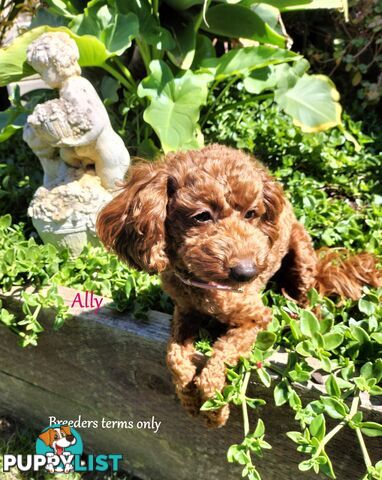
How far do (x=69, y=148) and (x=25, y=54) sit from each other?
0.74m

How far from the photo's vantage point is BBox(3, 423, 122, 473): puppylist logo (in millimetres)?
2482

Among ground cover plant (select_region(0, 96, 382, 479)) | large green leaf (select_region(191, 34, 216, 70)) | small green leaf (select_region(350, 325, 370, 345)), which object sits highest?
large green leaf (select_region(191, 34, 216, 70))

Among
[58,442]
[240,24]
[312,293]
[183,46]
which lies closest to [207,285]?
[312,293]

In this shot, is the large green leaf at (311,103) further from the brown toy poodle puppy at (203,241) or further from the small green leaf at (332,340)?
the small green leaf at (332,340)

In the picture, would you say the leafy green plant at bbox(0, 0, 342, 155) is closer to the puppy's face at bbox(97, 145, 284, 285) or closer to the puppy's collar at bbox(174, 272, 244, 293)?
the puppy's face at bbox(97, 145, 284, 285)

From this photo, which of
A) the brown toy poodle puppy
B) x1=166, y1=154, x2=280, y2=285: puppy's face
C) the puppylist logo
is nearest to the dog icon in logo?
the puppylist logo

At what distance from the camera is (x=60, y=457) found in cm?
249

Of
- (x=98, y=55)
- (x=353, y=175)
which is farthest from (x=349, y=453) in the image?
(x=98, y=55)

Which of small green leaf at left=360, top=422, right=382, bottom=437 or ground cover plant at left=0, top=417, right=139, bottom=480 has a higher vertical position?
small green leaf at left=360, top=422, right=382, bottom=437

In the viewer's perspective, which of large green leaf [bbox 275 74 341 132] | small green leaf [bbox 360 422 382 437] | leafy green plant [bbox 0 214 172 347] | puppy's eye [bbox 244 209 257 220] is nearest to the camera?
small green leaf [bbox 360 422 382 437]

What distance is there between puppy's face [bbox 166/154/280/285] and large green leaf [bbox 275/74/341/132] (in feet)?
5.40

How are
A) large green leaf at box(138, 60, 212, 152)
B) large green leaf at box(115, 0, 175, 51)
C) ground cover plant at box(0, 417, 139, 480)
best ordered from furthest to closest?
1. large green leaf at box(115, 0, 175, 51)
2. large green leaf at box(138, 60, 212, 152)
3. ground cover plant at box(0, 417, 139, 480)

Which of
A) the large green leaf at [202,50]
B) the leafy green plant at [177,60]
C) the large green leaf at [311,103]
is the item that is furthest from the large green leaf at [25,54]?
the large green leaf at [311,103]

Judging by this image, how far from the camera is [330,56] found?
15.6 feet
